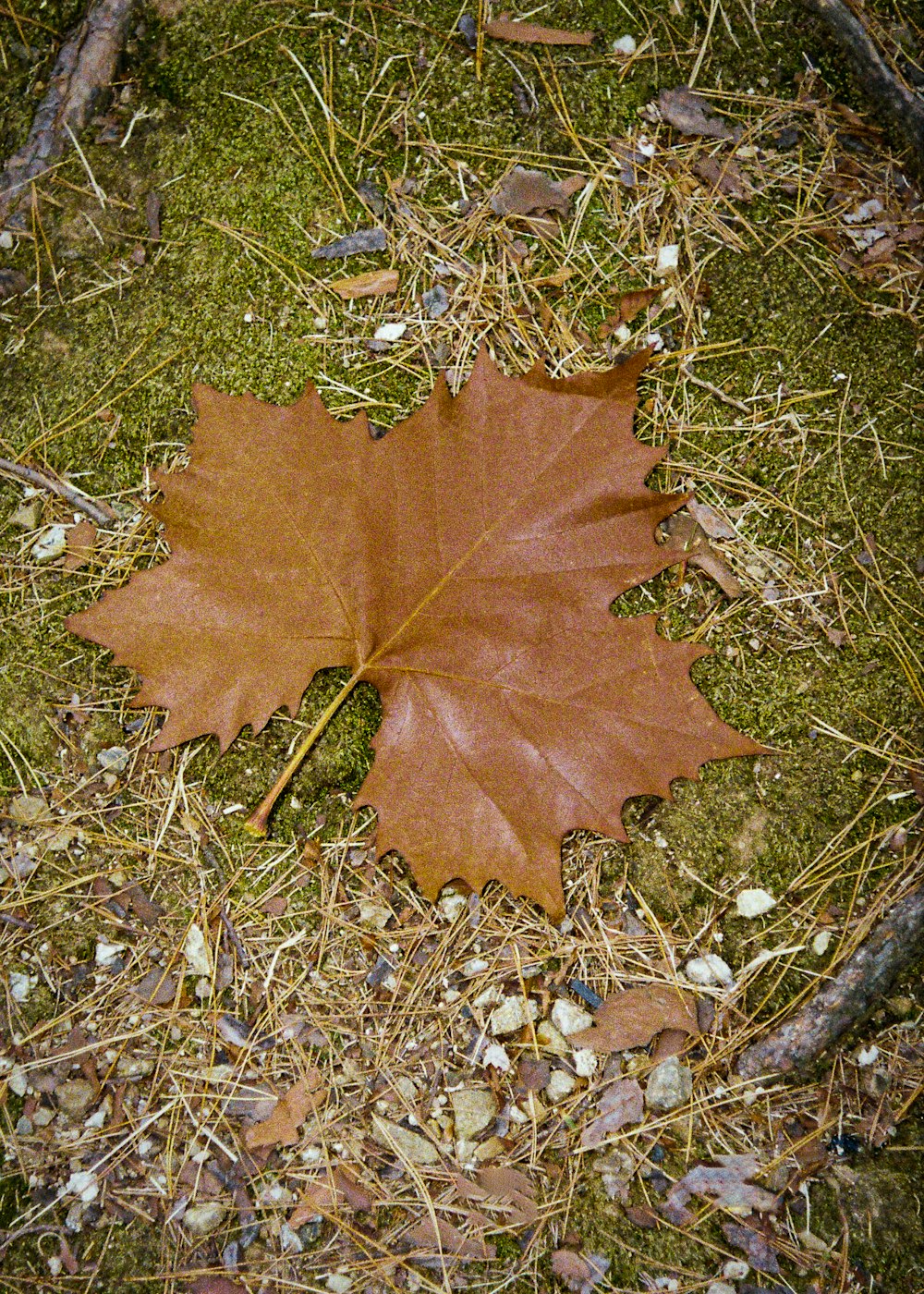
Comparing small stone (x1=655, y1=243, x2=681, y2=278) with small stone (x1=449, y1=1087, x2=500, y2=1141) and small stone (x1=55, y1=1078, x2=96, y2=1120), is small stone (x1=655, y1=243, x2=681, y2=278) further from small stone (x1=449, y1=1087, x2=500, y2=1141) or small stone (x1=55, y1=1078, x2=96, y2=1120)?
small stone (x1=55, y1=1078, x2=96, y2=1120)

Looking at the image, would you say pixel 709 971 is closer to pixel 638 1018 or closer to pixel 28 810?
pixel 638 1018

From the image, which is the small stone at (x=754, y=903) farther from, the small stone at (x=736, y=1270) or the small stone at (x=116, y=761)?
the small stone at (x=116, y=761)

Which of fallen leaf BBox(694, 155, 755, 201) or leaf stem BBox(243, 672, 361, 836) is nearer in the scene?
leaf stem BBox(243, 672, 361, 836)

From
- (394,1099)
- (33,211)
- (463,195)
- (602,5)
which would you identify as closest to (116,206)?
(33,211)

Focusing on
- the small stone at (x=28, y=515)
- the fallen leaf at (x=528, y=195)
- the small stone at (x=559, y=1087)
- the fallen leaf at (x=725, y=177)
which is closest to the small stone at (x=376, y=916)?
the small stone at (x=559, y=1087)

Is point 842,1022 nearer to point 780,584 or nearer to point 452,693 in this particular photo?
point 780,584

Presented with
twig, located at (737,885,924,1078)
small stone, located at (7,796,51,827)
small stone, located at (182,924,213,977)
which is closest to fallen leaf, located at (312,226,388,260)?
small stone, located at (7,796,51,827)

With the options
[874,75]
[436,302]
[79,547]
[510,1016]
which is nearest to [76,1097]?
[510,1016]
